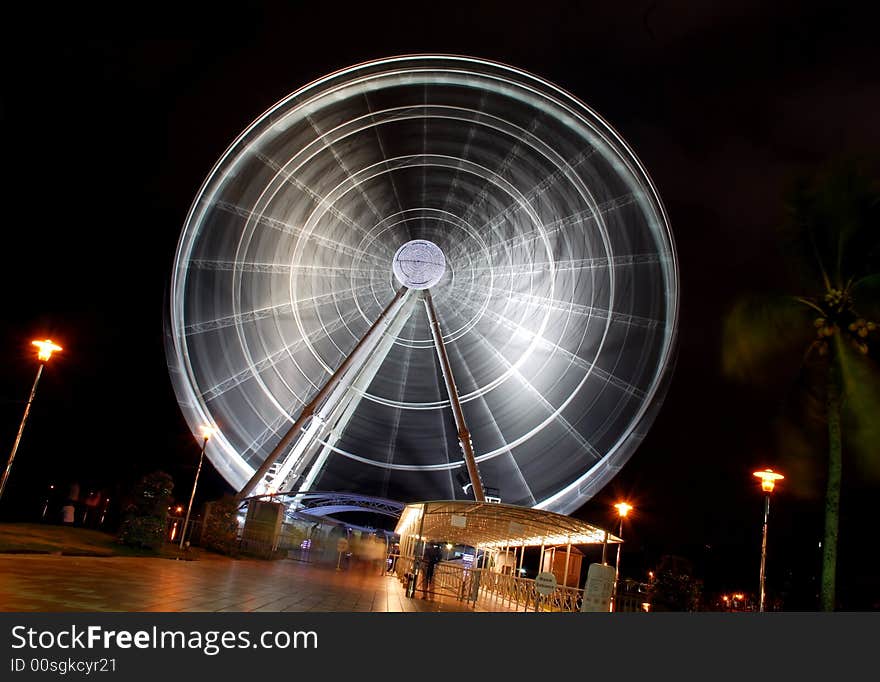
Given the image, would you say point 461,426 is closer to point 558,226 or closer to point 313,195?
point 558,226

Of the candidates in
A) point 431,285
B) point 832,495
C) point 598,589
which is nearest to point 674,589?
point 598,589

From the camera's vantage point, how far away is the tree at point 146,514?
56.8ft

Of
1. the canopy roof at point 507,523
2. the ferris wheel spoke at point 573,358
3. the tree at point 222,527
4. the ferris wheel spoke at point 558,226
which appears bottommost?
the tree at point 222,527

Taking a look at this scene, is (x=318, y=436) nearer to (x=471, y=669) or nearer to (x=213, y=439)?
(x=213, y=439)

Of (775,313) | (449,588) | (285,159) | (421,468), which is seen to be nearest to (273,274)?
(285,159)

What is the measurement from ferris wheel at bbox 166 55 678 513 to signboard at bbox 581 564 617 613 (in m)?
4.22

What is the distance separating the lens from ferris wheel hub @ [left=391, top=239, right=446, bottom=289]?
19.8m

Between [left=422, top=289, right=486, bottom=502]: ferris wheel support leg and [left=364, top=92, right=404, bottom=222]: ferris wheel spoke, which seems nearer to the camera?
[left=364, top=92, right=404, bottom=222]: ferris wheel spoke

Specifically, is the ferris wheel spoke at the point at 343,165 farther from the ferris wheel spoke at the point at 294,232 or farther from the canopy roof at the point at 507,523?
the canopy roof at the point at 507,523

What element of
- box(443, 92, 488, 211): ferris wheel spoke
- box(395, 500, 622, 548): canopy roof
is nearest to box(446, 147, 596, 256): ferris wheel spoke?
box(443, 92, 488, 211): ferris wheel spoke

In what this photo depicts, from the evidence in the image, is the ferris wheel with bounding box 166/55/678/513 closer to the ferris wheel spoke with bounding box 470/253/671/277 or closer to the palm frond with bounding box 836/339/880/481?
the ferris wheel spoke with bounding box 470/253/671/277

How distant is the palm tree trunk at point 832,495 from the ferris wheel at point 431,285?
3353mm

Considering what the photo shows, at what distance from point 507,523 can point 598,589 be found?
14.6ft

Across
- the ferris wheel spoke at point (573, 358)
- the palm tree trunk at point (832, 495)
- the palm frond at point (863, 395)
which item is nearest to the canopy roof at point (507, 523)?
the ferris wheel spoke at point (573, 358)
